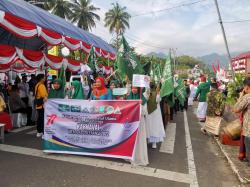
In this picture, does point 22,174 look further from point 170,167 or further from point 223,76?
point 223,76

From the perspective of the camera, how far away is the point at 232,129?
7395 millimetres

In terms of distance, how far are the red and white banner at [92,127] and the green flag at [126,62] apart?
40.7 inches

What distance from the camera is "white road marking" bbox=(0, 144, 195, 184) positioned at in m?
5.59

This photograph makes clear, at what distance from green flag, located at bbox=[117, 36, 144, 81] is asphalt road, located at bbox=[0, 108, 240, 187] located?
78.6 inches

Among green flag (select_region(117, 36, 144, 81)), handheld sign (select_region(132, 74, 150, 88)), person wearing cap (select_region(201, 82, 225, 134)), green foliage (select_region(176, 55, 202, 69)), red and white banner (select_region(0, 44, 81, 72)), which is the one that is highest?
green foliage (select_region(176, 55, 202, 69))

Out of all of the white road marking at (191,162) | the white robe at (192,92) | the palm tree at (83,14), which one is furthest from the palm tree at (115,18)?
the white road marking at (191,162)

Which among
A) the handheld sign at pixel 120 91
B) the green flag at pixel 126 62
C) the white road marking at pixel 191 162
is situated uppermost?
the green flag at pixel 126 62

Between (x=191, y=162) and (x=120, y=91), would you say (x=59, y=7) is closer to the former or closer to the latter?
(x=120, y=91)

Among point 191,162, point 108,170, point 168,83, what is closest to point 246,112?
point 191,162

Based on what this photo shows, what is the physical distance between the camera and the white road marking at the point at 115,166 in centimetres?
559

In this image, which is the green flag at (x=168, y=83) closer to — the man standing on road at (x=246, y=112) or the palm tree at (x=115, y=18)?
the man standing on road at (x=246, y=112)

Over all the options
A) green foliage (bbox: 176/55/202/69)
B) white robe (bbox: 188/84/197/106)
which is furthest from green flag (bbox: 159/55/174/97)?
green foliage (bbox: 176/55/202/69)

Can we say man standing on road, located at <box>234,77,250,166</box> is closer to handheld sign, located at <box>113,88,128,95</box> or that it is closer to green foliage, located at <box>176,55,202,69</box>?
handheld sign, located at <box>113,88,128,95</box>

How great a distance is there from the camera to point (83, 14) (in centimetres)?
5912
